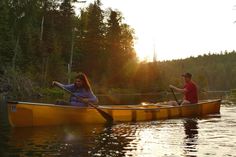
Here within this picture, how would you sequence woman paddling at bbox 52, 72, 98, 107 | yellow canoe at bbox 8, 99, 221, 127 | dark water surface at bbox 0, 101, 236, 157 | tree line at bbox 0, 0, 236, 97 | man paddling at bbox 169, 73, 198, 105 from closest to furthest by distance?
1. dark water surface at bbox 0, 101, 236, 157
2. yellow canoe at bbox 8, 99, 221, 127
3. woman paddling at bbox 52, 72, 98, 107
4. man paddling at bbox 169, 73, 198, 105
5. tree line at bbox 0, 0, 236, 97

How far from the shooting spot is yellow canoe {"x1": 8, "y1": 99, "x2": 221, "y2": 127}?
50.1 ft

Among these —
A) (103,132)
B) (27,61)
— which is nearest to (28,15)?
(27,61)

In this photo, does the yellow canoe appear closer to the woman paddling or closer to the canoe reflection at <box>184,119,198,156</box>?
the woman paddling

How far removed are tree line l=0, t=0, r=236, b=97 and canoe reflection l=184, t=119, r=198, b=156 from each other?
2557cm

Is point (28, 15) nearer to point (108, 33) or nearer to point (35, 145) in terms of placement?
point (108, 33)

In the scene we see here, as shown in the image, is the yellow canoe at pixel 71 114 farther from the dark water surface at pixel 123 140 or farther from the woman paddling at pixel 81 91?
the dark water surface at pixel 123 140

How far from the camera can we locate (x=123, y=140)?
12781mm

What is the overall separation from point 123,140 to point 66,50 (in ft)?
155

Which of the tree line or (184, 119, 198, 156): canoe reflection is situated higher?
the tree line

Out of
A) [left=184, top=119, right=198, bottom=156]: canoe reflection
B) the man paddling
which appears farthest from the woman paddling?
the man paddling

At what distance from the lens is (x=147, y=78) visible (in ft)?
226

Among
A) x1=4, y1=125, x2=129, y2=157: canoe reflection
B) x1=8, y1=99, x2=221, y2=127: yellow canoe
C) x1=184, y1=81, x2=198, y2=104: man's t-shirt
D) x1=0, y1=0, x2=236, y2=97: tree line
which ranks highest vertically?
x1=0, y1=0, x2=236, y2=97: tree line

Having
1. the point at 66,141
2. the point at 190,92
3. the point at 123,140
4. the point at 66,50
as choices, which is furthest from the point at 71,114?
the point at 66,50

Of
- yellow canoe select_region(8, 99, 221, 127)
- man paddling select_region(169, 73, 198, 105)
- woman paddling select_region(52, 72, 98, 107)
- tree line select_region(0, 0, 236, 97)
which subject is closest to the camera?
yellow canoe select_region(8, 99, 221, 127)
